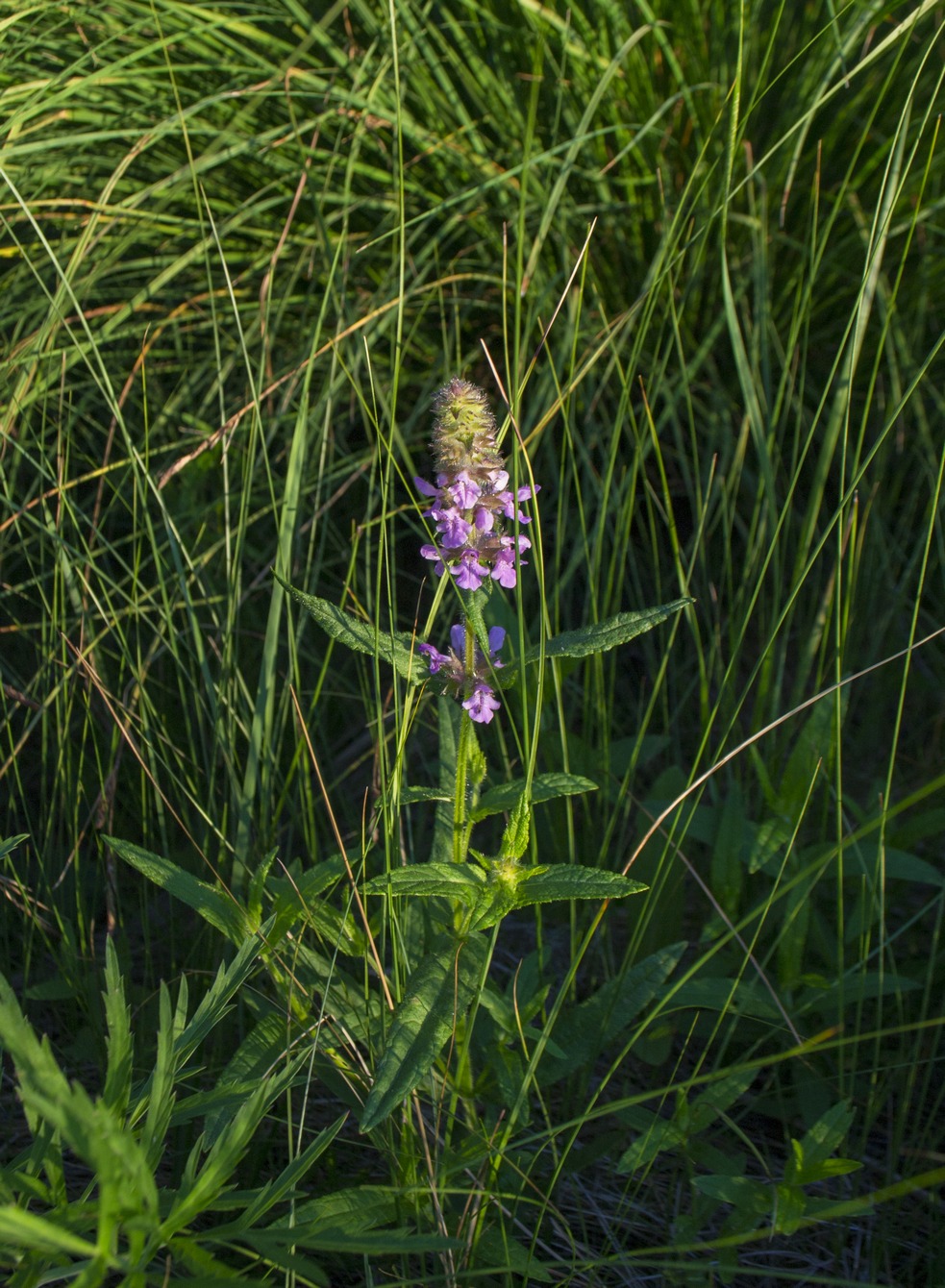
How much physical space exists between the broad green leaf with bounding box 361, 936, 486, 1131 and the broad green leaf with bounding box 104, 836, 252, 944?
0.20m

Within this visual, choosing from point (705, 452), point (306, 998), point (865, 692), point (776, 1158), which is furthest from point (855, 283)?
point (306, 998)

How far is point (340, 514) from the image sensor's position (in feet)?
7.28

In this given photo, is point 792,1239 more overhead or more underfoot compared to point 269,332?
more underfoot

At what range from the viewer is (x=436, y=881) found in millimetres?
1018

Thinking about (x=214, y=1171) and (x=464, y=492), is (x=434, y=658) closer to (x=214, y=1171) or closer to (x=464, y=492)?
(x=464, y=492)

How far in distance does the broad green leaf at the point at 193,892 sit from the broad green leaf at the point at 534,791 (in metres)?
0.27

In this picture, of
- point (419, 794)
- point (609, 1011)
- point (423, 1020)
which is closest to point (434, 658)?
point (419, 794)

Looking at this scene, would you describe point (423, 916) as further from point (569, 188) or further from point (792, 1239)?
point (569, 188)

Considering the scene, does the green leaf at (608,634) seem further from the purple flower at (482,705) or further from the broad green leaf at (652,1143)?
the broad green leaf at (652,1143)

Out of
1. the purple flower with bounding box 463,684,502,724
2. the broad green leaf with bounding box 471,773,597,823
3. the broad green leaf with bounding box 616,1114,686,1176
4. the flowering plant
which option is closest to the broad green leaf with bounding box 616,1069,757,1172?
the broad green leaf with bounding box 616,1114,686,1176

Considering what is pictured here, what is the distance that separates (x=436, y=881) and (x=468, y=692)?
19 cm

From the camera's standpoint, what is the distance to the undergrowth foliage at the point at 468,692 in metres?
1.03

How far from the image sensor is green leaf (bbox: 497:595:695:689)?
996 mm

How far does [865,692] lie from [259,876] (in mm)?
1330
